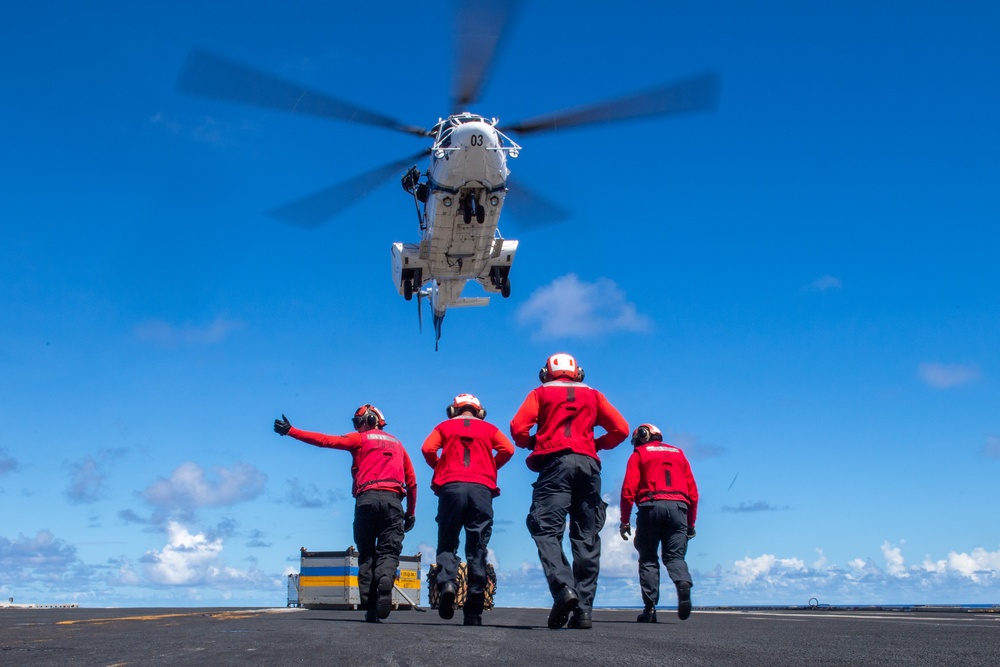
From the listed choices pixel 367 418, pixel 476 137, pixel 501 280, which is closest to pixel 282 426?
pixel 367 418

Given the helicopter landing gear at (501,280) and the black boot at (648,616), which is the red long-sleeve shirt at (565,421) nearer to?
the black boot at (648,616)

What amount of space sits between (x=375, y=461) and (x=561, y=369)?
2.66m

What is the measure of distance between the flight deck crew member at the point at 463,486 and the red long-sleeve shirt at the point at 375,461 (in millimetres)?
1087

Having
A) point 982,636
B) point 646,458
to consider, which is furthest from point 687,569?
point 982,636

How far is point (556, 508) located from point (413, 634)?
5.34 feet

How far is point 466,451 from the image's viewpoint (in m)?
8.11

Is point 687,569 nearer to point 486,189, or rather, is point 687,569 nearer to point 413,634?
point 413,634

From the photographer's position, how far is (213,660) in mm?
4195

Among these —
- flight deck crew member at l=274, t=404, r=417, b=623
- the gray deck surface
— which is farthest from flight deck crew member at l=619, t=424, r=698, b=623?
the gray deck surface

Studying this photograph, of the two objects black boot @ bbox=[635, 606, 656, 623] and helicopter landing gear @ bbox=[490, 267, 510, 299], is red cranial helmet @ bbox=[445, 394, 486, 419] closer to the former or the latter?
black boot @ bbox=[635, 606, 656, 623]

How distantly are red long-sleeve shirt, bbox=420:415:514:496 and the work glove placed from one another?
62.9 inches

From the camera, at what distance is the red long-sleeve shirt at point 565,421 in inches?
281

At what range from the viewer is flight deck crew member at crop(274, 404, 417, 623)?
8.88 metres

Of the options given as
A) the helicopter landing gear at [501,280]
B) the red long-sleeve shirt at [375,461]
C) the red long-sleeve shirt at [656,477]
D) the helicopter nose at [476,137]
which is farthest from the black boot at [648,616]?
the helicopter landing gear at [501,280]
